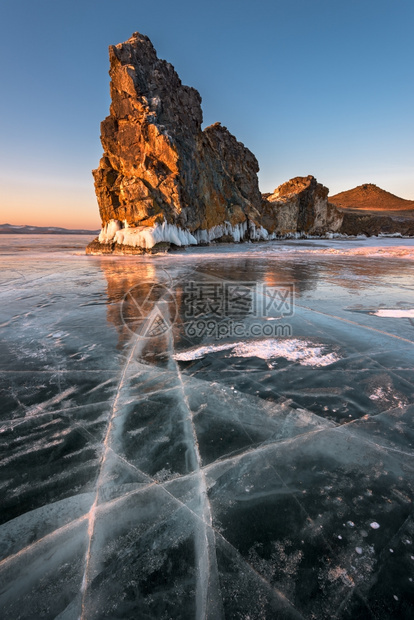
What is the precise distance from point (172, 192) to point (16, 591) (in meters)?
26.7

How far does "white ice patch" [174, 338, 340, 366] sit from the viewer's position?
3494 mm

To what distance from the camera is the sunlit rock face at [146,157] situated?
2381 centimetres

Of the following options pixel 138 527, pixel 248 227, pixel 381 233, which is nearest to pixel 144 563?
pixel 138 527

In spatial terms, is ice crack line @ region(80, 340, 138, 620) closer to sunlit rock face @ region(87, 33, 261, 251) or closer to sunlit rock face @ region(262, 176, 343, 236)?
sunlit rock face @ region(87, 33, 261, 251)

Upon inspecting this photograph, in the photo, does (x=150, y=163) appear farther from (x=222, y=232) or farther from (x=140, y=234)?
(x=222, y=232)

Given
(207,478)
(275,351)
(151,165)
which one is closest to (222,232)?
(151,165)

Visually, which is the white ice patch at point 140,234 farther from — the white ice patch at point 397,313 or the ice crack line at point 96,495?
the ice crack line at point 96,495

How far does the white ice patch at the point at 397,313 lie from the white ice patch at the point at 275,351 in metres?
2.44

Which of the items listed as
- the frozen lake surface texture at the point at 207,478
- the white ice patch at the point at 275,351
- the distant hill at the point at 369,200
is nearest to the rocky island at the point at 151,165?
the white ice patch at the point at 275,351

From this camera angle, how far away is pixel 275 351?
12.3 feet

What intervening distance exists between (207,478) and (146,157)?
2754 centimetres

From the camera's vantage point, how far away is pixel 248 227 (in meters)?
40.9

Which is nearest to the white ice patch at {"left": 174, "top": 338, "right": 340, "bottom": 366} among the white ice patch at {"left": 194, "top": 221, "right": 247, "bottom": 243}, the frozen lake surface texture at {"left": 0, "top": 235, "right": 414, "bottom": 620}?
the frozen lake surface texture at {"left": 0, "top": 235, "right": 414, "bottom": 620}

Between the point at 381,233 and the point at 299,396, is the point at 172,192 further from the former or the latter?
the point at 381,233
